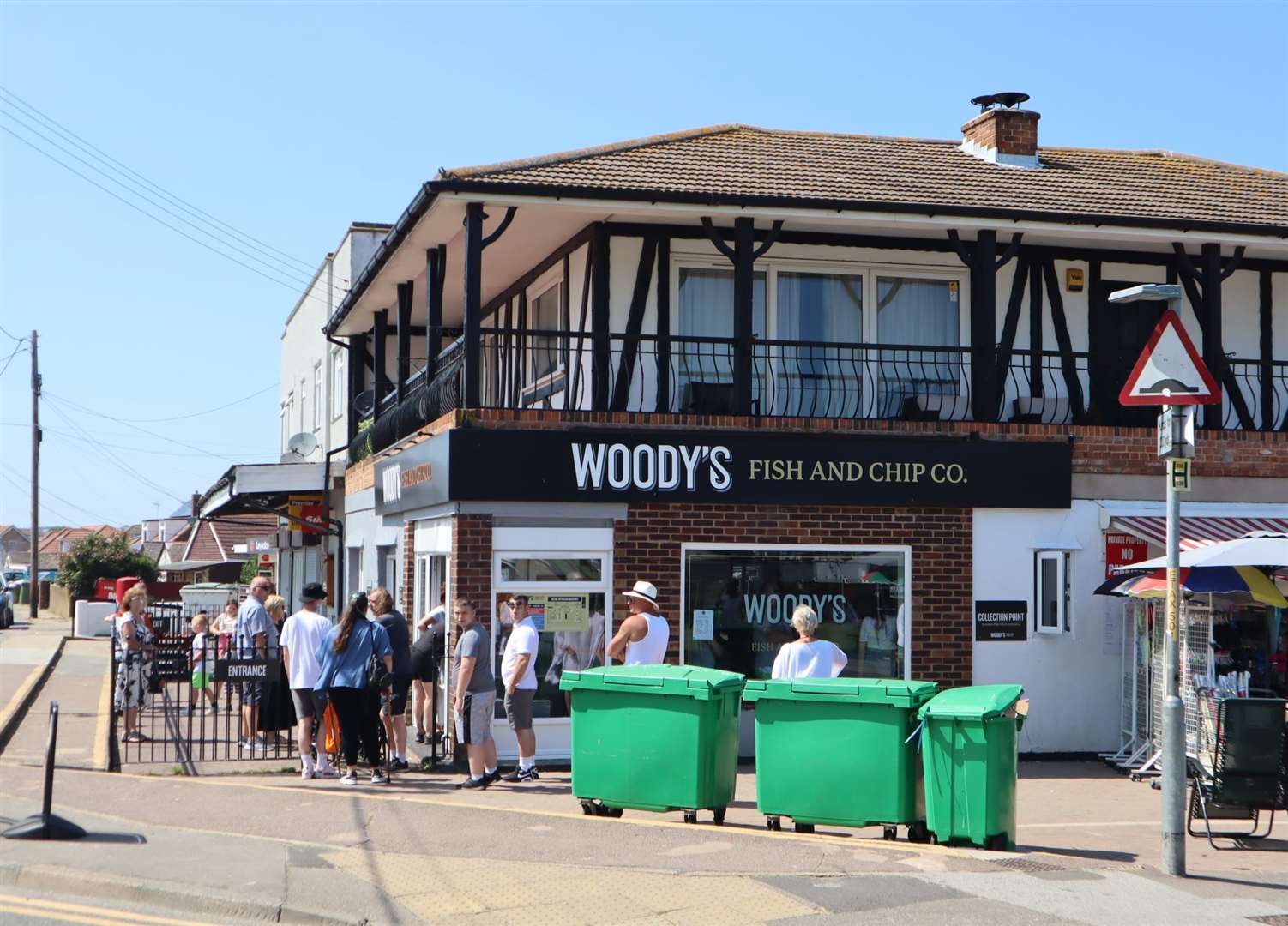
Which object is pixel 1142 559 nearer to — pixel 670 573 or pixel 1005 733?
pixel 670 573

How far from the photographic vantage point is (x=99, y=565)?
173 feet

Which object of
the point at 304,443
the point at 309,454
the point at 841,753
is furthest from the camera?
the point at 309,454

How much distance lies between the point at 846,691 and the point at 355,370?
16.8 m

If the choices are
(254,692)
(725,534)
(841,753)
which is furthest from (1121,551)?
(254,692)

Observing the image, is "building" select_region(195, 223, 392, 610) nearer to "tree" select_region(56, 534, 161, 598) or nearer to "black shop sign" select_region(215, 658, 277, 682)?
"black shop sign" select_region(215, 658, 277, 682)

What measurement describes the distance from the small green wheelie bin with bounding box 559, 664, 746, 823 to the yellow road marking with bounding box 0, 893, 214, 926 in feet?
11.3

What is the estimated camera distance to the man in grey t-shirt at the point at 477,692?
11.9m

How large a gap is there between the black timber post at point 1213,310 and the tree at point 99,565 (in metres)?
43.7

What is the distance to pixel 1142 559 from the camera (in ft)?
48.6

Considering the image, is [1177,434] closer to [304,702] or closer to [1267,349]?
[304,702]

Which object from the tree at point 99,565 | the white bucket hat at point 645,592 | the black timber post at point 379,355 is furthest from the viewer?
the tree at point 99,565

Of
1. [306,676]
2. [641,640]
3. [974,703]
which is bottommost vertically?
[306,676]

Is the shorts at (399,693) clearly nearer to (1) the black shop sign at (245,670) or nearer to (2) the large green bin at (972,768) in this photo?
(1) the black shop sign at (245,670)

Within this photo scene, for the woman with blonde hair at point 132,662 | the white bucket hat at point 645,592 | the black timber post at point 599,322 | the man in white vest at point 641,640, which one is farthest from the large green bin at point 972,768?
the woman with blonde hair at point 132,662
